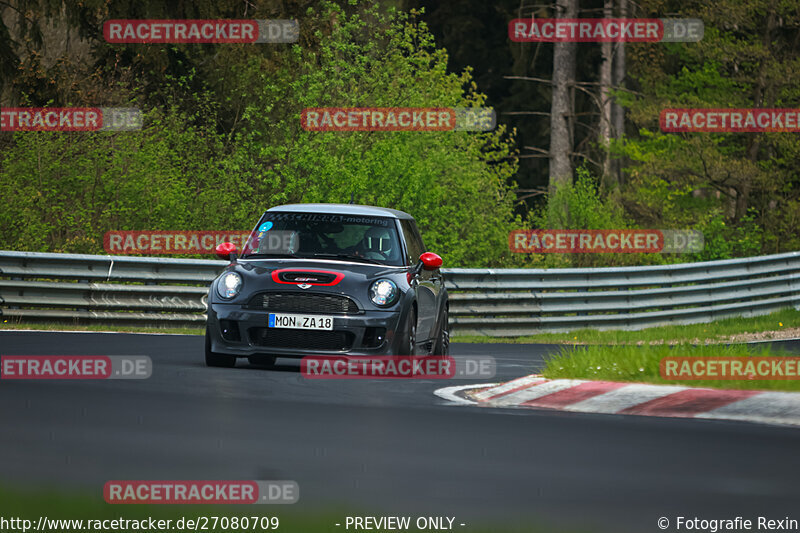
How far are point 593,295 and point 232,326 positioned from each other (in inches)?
470

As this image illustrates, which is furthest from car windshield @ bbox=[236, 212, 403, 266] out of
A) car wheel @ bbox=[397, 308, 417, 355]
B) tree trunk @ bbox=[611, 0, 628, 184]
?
tree trunk @ bbox=[611, 0, 628, 184]

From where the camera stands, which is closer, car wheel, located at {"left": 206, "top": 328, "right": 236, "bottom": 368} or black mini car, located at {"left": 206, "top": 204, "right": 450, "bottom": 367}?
black mini car, located at {"left": 206, "top": 204, "right": 450, "bottom": 367}

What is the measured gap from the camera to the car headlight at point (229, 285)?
49.1ft

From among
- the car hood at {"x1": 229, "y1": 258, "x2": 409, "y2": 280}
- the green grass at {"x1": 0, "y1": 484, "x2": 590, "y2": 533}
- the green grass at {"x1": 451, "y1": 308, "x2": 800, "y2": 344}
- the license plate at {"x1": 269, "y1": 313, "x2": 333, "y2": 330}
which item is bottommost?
the green grass at {"x1": 0, "y1": 484, "x2": 590, "y2": 533}

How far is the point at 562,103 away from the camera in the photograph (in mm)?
39219

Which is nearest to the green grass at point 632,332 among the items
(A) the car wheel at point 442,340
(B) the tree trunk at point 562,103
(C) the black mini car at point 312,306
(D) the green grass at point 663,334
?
(D) the green grass at point 663,334

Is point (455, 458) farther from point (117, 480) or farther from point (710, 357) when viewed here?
point (710, 357)

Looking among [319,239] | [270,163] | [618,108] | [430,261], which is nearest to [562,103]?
[270,163]

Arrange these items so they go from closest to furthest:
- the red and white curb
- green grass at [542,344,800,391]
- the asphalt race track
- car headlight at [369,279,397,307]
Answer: the asphalt race track
the red and white curb
green grass at [542,344,800,391]
car headlight at [369,279,397,307]

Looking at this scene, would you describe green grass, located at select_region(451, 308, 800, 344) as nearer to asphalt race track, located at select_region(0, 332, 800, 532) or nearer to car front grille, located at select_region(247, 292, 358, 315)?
car front grille, located at select_region(247, 292, 358, 315)

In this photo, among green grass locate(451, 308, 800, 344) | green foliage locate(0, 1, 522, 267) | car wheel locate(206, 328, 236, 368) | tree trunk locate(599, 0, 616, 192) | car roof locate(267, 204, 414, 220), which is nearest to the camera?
car wheel locate(206, 328, 236, 368)

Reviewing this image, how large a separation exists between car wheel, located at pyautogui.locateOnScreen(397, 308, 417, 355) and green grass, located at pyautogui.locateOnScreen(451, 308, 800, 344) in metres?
7.73

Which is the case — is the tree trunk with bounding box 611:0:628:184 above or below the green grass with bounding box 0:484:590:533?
above

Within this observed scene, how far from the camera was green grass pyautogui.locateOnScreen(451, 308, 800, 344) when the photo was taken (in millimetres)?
23828
